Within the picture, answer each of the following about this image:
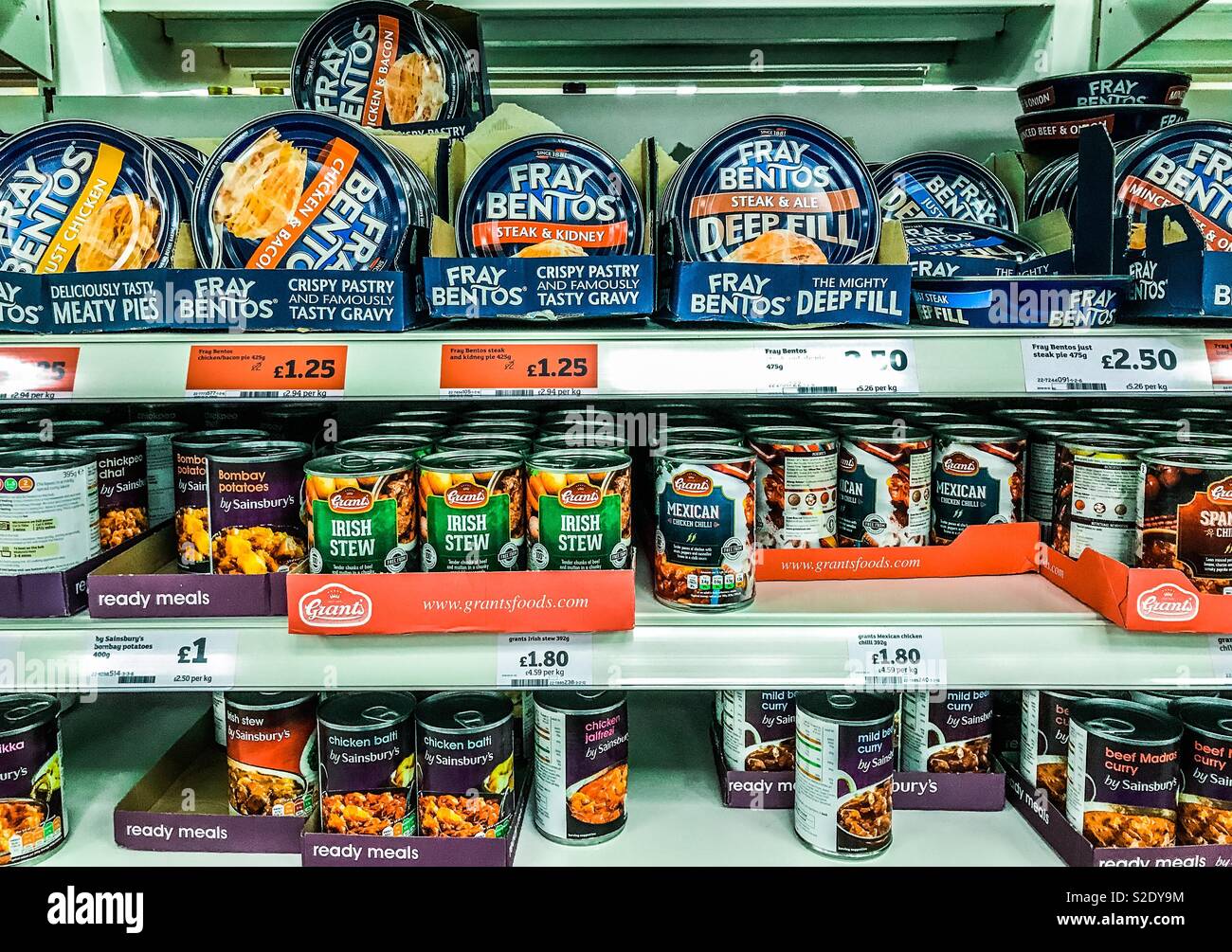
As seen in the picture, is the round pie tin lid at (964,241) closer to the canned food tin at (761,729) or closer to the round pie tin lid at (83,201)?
the canned food tin at (761,729)

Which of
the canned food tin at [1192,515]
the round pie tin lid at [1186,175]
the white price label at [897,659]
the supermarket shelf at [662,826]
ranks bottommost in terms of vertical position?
the supermarket shelf at [662,826]

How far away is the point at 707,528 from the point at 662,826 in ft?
1.75

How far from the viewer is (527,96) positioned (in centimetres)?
187

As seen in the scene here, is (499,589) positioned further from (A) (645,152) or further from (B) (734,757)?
(A) (645,152)

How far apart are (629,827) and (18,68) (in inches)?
73.1

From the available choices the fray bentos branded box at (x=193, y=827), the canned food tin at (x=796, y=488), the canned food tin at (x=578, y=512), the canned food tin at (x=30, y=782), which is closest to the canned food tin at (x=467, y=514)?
the canned food tin at (x=578, y=512)

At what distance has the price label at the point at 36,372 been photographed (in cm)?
117

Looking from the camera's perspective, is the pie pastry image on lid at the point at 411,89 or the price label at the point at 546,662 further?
the pie pastry image on lid at the point at 411,89

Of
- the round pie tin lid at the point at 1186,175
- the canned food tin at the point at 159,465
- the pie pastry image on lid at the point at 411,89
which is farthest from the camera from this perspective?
the pie pastry image on lid at the point at 411,89

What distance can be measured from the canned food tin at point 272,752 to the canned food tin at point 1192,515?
3.91 ft

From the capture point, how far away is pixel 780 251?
1324mm

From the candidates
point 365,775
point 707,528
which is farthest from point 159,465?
point 707,528
